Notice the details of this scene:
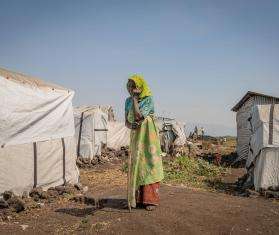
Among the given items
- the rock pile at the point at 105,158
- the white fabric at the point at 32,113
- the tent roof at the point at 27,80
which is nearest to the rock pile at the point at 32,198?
the white fabric at the point at 32,113

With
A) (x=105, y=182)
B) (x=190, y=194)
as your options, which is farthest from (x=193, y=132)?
(x=190, y=194)

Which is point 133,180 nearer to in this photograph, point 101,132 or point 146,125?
point 146,125

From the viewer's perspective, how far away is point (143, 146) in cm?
607

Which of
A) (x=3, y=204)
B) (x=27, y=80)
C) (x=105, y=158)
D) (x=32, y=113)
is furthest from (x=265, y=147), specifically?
(x=105, y=158)

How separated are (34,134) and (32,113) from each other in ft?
1.43

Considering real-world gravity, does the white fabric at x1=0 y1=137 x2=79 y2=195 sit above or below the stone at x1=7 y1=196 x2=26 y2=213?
above

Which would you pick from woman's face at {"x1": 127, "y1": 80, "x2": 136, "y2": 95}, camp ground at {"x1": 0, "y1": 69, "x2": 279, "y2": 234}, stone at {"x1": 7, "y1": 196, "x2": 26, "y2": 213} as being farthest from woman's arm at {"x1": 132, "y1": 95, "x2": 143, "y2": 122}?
stone at {"x1": 7, "y1": 196, "x2": 26, "y2": 213}

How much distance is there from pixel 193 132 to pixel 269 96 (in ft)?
77.5

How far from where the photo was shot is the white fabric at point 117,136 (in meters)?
20.9

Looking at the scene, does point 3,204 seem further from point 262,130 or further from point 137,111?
point 262,130

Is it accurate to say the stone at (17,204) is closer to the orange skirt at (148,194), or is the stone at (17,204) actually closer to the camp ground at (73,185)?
the camp ground at (73,185)

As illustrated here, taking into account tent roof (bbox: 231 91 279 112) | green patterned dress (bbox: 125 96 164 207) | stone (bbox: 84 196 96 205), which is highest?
tent roof (bbox: 231 91 279 112)

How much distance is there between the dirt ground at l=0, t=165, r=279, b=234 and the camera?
5395 millimetres

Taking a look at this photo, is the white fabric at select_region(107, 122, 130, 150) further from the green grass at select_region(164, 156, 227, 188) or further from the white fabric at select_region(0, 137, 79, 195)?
the white fabric at select_region(0, 137, 79, 195)
